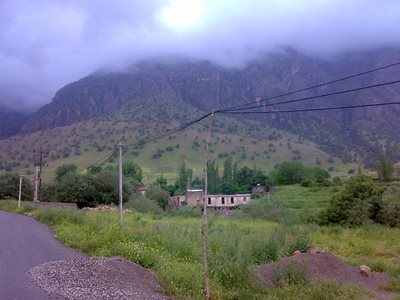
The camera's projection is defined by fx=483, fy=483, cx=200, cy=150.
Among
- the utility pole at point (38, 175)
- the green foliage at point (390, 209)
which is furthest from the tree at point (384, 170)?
the utility pole at point (38, 175)

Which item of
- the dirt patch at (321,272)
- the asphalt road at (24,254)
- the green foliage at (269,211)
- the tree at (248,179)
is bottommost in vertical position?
the dirt patch at (321,272)

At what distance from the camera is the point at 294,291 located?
46.1 feet

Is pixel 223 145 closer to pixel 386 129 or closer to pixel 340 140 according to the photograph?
pixel 340 140

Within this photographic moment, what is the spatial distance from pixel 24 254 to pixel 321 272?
11316mm

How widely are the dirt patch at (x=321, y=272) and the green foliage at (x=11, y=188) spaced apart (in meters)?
55.4

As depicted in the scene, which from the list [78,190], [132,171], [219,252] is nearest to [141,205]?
[78,190]

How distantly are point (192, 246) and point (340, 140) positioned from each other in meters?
112

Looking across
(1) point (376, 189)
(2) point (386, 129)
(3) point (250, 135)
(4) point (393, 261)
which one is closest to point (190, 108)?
(3) point (250, 135)

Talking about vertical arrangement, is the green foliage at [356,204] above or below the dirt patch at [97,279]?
above

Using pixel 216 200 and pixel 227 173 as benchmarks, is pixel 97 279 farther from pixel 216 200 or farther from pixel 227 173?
pixel 227 173

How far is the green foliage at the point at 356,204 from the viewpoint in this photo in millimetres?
43531

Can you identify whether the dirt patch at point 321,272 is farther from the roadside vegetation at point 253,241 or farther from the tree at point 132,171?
the tree at point 132,171

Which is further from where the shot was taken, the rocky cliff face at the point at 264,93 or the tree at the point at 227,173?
the rocky cliff face at the point at 264,93

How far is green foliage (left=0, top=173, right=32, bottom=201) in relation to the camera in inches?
2613
